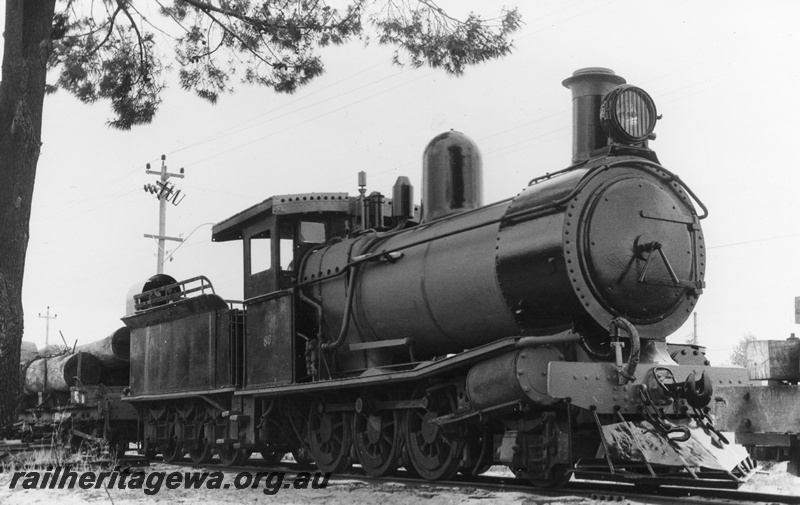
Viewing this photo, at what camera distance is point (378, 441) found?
8.88 meters

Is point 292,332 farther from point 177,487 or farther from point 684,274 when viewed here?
point 684,274

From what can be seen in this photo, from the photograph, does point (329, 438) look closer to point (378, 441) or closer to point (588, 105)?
point (378, 441)

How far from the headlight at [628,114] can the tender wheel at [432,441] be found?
106 inches

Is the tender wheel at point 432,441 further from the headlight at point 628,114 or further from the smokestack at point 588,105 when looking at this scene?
the headlight at point 628,114

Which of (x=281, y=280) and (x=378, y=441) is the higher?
(x=281, y=280)

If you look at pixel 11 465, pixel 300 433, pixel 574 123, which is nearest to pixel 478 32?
pixel 574 123

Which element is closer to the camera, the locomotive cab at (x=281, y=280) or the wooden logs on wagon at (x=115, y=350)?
the locomotive cab at (x=281, y=280)

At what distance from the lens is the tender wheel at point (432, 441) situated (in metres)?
7.83

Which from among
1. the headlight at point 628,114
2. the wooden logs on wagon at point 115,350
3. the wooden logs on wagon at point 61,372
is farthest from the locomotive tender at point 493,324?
the wooden logs on wagon at point 61,372

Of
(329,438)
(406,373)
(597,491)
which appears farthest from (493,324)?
(329,438)

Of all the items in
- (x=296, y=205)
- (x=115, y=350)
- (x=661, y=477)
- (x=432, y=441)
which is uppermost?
(x=296, y=205)

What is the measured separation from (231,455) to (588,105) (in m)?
6.16

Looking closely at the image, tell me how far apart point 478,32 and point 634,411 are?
578 cm

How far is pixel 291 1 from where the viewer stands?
11805 millimetres
